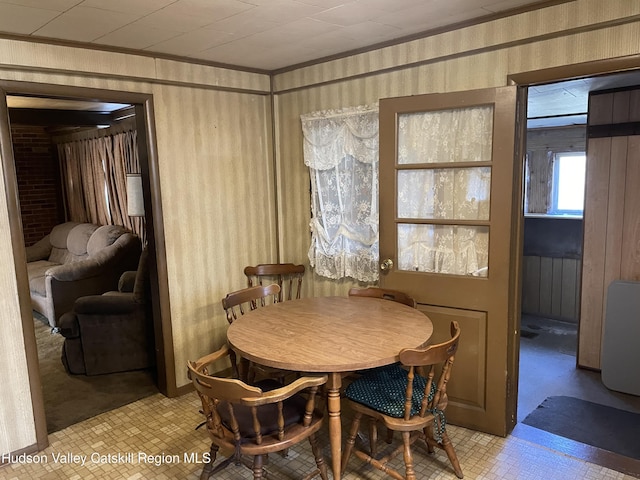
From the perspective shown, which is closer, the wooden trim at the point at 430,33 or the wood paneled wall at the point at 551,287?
the wooden trim at the point at 430,33

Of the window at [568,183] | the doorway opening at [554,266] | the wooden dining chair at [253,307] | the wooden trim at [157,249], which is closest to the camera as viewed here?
the wooden dining chair at [253,307]

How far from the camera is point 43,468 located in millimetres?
2545

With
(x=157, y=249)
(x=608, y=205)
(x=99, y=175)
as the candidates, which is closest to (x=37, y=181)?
(x=99, y=175)

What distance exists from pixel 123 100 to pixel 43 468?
223 cm

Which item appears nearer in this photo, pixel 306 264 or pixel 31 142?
pixel 306 264

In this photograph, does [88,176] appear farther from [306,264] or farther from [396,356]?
[396,356]

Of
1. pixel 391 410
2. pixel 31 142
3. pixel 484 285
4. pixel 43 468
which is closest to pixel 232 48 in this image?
pixel 484 285

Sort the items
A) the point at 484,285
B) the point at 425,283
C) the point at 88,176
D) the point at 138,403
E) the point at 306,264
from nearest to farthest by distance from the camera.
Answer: the point at 484,285 < the point at 425,283 < the point at 138,403 < the point at 306,264 < the point at 88,176

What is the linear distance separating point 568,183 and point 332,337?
18.3 ft

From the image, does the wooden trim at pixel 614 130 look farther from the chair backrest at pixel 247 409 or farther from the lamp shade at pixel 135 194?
the lamp shade at pixel 135 194

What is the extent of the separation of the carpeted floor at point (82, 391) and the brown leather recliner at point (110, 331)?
0.10 metres

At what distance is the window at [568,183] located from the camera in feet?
21.0

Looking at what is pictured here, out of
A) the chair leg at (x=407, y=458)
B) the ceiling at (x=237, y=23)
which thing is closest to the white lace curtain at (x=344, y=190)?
the ceiling at (x=237, y=23)

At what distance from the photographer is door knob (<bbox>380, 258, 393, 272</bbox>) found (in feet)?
9.74
